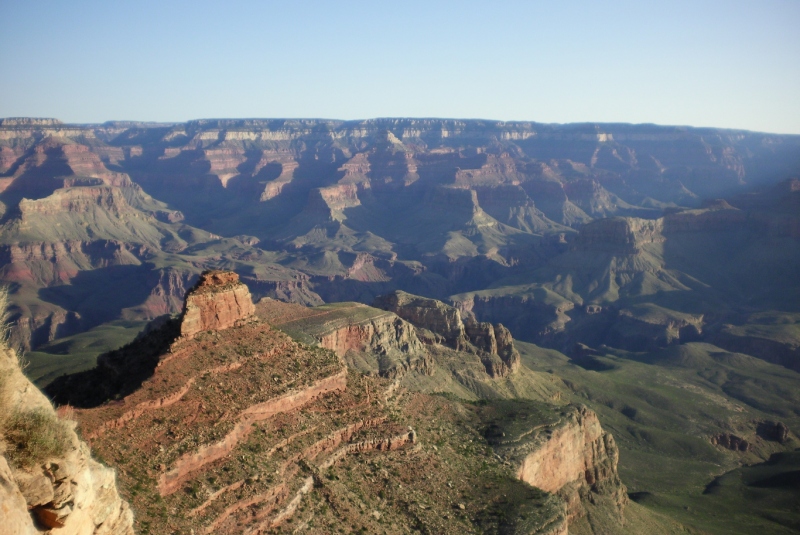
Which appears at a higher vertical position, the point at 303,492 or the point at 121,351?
the point at 121,351

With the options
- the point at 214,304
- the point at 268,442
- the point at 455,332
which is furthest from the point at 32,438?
the point at 455,332

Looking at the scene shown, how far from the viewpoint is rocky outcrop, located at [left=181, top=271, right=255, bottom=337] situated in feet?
150

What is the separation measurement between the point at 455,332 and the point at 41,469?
308ft

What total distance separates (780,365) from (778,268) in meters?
63.9

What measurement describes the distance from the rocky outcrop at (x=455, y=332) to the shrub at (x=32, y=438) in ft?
289

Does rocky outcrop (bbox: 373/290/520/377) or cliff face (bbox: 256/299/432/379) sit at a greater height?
cliff face (bbox: 256/299/432/379)

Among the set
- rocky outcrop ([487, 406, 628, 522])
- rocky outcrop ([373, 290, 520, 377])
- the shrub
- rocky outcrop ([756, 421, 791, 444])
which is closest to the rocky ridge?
rocky outcrop ([487, 406, 628, 522])

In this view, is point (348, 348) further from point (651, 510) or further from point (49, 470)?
point (49, 470)

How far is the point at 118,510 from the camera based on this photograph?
21.2 metres

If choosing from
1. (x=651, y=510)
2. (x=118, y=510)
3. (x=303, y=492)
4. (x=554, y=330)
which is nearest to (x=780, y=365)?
(x=554, y=330)

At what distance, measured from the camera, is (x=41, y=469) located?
18.3 meters

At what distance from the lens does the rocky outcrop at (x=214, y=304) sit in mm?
45812

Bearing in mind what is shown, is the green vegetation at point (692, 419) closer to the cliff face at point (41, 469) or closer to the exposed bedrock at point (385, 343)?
the exposed bedrock at point (385, 343)

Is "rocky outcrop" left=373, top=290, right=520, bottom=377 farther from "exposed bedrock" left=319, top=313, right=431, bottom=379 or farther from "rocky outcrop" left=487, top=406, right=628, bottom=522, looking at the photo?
"rocky outcrop" left=487, top=406, right=628, bottom=522
